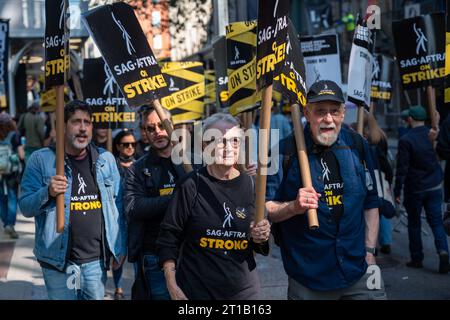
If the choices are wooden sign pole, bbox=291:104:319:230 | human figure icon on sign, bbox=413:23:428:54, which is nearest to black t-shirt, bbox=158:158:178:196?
wooden sign pole, bbox=291:104:319:230

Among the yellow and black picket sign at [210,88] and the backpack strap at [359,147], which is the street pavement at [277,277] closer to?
the backpack strap at [359,147]

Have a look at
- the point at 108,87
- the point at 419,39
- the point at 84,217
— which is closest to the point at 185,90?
the point at 108,87

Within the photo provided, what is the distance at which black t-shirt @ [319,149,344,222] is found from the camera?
4.42 meters

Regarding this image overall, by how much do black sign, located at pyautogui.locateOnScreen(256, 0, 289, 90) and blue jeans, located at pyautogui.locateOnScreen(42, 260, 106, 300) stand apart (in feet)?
6.03

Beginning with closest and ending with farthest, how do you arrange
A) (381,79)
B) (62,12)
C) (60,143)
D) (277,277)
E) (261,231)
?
(261,231) < (60,143) < (62,12) < (277,277) < (381,79)

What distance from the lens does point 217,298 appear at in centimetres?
422

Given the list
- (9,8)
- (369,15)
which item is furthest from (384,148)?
(9,8)

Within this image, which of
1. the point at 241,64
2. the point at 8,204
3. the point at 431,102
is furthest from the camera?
the point at 8,204

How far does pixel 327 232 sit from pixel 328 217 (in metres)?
0.09

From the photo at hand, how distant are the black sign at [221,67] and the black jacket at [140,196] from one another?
151 inches

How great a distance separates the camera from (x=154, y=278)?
529 cm

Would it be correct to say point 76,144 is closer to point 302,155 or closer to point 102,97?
point 302,155

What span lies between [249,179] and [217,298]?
70cm
